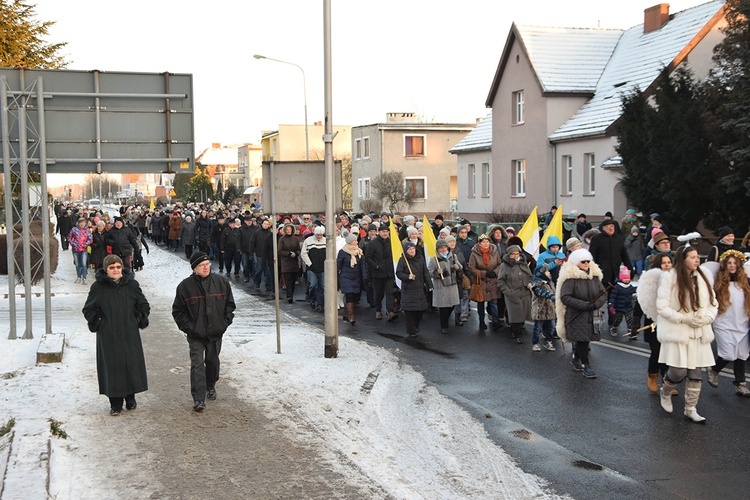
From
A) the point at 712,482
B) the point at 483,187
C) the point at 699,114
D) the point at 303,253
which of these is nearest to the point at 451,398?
the point at 712,482

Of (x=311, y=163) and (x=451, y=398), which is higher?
(x=311, y=163)

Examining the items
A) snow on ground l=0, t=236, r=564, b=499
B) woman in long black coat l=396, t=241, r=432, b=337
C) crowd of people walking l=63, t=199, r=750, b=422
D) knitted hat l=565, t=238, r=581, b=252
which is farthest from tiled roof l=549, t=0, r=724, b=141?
snow on ground l=0, t=236, r=564, b=499

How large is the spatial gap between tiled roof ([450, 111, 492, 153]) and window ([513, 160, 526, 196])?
336 cm

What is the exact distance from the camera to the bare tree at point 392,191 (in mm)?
55312

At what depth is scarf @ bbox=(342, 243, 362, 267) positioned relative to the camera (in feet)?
55.0

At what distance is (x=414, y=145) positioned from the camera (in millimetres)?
60562

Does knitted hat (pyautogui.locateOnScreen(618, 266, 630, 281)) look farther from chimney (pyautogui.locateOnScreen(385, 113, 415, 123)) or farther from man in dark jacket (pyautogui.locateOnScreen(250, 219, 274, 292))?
chimney (pyautogui.locateOnScreen(385, 113, 415, 123))

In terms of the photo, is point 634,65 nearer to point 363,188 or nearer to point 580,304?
point 580,304

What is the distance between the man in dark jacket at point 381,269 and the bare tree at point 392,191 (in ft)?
125

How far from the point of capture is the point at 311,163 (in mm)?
12172

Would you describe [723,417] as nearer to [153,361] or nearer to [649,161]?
[153,361]

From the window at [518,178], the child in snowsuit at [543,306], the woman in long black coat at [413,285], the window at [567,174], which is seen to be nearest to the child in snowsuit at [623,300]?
the child in snowsuit at [543,306]

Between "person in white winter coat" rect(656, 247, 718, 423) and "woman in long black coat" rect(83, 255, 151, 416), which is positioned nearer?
"person in white winter coat" rect(656, 247, 718, 423)

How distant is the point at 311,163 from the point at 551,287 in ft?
12.8
